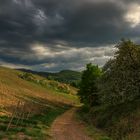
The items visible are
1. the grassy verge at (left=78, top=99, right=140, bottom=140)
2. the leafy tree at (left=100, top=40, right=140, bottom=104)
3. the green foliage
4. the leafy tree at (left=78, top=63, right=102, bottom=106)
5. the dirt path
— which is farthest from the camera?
the leafy tree at (left=78, top=63, right=102, bottom=106)

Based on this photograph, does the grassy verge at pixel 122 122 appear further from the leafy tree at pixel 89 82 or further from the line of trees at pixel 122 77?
the leafy tree at pixel 89 82

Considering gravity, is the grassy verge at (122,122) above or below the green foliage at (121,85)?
below

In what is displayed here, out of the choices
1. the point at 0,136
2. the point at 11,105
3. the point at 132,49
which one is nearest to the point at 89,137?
the point at 0,136

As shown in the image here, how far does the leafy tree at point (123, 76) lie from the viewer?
41.5 m

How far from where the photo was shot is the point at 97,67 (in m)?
72.5

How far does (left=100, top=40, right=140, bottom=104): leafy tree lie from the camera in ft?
136

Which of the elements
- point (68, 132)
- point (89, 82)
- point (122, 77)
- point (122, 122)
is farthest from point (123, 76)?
point (89, 82)

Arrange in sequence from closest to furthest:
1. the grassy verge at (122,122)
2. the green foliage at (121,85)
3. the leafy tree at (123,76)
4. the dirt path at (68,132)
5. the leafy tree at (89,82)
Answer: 1. the dirt path at (68,132)
2. the grassy verge at (122,122)
3. the green foliage at (121,85)
4. the leafy tree at (123,76)
5. the leafy tree at (89,82)

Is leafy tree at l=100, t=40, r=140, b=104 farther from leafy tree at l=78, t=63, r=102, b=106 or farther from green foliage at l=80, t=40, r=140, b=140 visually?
leafy tree at l=78, t=63, r=102, b=106

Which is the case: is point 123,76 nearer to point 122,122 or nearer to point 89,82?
point 122,122

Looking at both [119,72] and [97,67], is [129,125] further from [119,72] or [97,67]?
[97,67]

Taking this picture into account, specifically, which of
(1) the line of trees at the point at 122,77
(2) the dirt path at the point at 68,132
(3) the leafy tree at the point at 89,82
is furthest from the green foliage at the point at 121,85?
(3) the leafy tree at the point at 89,82

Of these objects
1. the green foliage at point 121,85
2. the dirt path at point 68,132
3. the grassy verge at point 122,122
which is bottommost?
the dirt path at point 68,132

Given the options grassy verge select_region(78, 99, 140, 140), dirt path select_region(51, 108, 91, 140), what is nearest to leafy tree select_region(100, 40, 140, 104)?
grassy verge select_region(78, 99, 140, 140)
